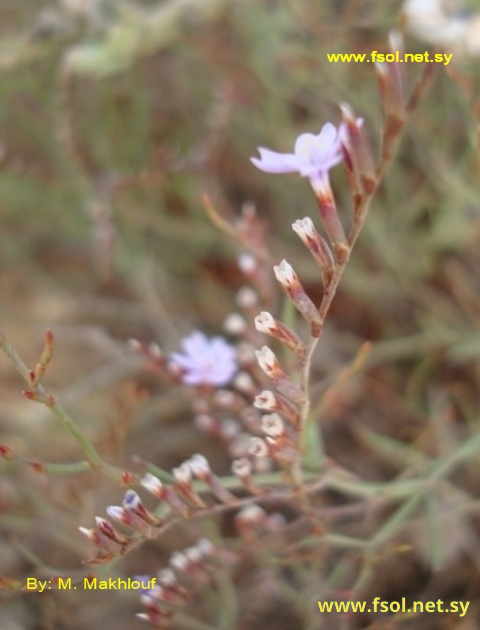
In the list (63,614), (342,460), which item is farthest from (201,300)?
(63,614)

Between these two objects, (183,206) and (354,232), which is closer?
(354,232)

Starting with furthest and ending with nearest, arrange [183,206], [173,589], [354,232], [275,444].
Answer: [183,206] < [173,589] < [275,444] < [354,232]

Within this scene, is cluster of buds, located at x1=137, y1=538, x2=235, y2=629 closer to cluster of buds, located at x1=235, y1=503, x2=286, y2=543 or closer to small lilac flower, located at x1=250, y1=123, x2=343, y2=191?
cluster of buds, located at x1=235, y1=503, x2=286, y2=543

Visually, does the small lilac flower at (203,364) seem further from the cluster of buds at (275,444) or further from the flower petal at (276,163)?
the flower petal at (276,163)

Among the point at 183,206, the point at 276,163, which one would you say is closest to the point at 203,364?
the point at 276,163

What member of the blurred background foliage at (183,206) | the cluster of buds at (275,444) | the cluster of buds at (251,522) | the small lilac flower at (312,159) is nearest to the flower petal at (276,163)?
the small lilac flower at (312,159)

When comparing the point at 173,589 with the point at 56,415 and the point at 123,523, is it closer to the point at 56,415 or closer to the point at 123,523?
the point at 123,523
